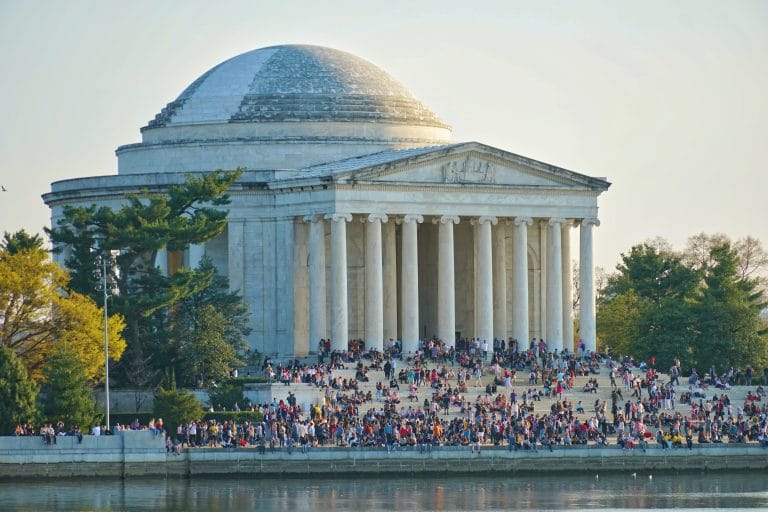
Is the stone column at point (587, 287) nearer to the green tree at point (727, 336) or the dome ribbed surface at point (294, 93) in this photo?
the green tree at point (727, 336)

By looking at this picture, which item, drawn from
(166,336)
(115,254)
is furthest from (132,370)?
(115,254)

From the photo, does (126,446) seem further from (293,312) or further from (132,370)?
(293,312)

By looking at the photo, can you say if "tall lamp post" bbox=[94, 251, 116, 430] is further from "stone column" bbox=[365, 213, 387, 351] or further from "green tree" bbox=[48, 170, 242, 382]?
"stone column" bbox=[365, 213, 387, 351]

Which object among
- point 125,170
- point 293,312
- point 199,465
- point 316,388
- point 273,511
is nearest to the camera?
point 273,511

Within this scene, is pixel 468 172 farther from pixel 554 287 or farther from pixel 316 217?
pixel 554 287

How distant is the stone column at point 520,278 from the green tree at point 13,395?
40.0 m

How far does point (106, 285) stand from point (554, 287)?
34745 millimetres

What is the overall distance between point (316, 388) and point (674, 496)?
27873 mm

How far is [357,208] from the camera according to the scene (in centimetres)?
15612

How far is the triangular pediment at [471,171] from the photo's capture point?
156 metres

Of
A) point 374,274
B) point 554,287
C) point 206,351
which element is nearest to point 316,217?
point 374,274

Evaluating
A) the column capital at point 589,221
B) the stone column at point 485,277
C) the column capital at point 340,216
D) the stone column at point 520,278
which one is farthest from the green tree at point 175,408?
the column capital at point 589,221

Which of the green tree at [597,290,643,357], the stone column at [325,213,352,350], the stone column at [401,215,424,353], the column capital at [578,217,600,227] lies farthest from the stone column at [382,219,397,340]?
the green tree at [597,290,643,357]

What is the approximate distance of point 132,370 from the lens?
14762cm
